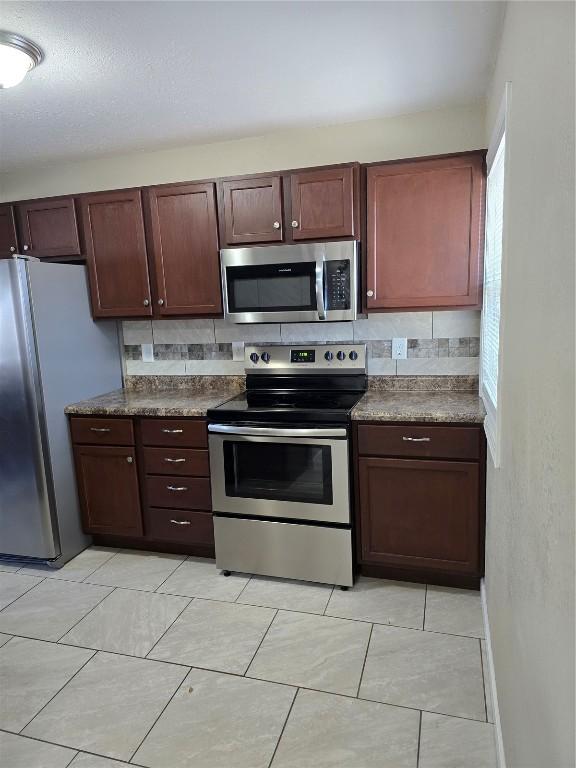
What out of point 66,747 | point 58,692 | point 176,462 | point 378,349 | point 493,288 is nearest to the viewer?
point 66,747

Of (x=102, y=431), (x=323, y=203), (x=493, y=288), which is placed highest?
(x=323, y=203)

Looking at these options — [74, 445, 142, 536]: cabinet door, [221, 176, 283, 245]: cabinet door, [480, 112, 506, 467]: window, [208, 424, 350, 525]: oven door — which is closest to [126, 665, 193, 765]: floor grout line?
[208, 424, 350, 525]: oven door

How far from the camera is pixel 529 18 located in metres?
1.15

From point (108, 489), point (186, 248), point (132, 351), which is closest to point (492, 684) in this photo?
point (108, 489)

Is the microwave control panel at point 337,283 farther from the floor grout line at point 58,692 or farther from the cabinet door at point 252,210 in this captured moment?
the floor grout line at point 58,692

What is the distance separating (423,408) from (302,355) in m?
0.84

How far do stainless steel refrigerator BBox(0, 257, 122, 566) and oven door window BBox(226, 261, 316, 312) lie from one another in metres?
1.01

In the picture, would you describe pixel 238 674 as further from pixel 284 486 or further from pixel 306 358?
pixel 306 358

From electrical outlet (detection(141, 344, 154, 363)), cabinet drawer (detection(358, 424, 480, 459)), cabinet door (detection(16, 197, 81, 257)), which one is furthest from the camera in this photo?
electrical outlet (detection(141, 344, 154, 363))

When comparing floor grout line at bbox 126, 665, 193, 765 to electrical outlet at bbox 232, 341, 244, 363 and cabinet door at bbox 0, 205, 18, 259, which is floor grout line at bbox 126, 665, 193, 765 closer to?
electrical outlet at bbox 232, 341, 244, 363

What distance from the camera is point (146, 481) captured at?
2846 millimetres

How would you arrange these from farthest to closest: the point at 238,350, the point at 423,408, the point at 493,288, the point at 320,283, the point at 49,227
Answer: the point at 238,350, the point at 49,227, the point at 320,283, the point at 423,408, the point at 493,288

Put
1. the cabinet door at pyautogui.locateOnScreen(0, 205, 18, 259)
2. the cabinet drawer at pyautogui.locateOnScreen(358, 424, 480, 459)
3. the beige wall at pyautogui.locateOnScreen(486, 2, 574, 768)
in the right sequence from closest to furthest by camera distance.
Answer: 1. the beige wall at pyautogui.locateOnScreen(486, 2, 574, 768)
2. the cabinet drawer at pyautogui.locateOnScreen(358, 424, 480, 459)
3. the cabinet door at pyautogui.locateOnScreen(0, 205, 18, 259)

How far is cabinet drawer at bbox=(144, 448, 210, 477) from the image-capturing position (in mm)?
2719
